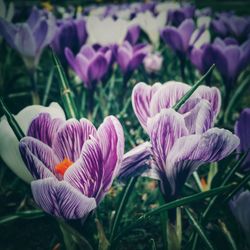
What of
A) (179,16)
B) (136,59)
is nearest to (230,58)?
(136,59)

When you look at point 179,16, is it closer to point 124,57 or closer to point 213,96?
point 124,57

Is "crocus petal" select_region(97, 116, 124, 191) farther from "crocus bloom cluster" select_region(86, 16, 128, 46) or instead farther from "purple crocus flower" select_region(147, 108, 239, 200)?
"crocus bloom cluster" select_region(86, 16, 128, 46)

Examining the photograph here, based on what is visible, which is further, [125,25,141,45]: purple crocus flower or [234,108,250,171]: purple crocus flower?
[125,25,141,45]: purple crocus flower

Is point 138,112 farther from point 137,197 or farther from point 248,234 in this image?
point 137,197

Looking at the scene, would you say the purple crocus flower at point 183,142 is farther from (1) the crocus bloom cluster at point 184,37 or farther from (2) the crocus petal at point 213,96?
(1) the crocus bloom cluster at point 184,37

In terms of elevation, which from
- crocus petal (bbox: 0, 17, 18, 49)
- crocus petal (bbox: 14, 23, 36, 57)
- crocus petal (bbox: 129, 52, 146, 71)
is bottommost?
crocus petal (bbox: 129, 52, 146, 71)

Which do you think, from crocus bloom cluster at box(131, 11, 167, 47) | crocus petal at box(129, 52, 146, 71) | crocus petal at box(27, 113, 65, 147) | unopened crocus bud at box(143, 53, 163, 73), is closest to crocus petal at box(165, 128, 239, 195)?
crocus petal at box(27, 113, 65, 147)

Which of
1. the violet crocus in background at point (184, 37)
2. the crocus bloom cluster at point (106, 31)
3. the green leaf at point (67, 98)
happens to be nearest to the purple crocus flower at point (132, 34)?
the crocus bloom cluster at point (106, 31)
